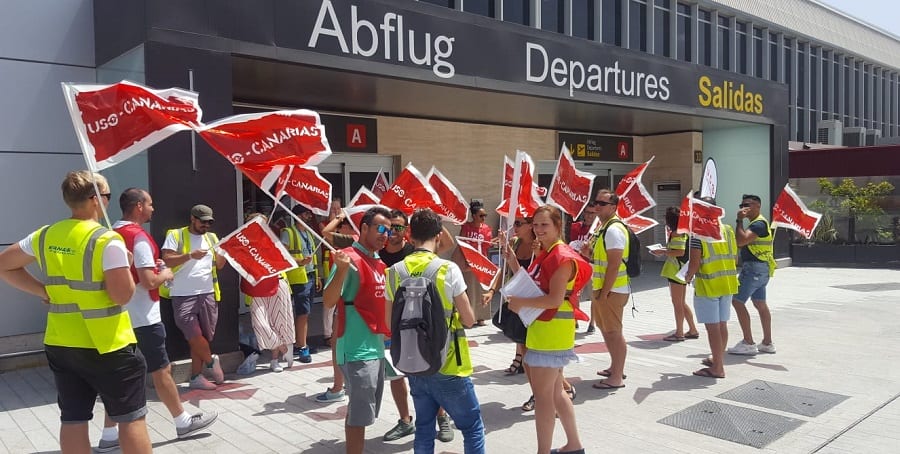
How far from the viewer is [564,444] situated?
16.1ft

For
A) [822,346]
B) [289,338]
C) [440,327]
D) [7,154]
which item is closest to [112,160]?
[440,327]

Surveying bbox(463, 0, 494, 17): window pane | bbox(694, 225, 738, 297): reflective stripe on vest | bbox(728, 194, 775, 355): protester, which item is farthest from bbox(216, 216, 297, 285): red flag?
bbox(463, 0, 494, 17): window pane

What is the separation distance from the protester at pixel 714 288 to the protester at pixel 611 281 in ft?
3.28

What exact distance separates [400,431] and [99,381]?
2.17m

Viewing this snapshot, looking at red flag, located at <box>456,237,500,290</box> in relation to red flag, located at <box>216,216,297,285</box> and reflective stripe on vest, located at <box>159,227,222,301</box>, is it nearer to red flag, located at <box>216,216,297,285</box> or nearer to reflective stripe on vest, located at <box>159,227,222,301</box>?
red flag, located at <box>216,216,297,285</box>

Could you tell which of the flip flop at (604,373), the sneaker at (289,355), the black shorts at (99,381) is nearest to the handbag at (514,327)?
the flip flop at (604,373)

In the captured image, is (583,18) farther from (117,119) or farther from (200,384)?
(117,119)

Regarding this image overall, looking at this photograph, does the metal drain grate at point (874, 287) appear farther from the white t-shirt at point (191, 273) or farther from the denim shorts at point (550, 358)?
the white t-shirt at point (191, 273)

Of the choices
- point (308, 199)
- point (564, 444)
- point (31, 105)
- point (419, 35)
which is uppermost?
point (419, 35)

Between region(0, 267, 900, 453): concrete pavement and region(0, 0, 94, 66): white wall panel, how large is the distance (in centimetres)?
352

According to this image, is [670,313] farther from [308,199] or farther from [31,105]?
[31,105]

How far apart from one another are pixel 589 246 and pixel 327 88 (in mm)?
4648

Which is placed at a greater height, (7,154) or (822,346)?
(7,154)

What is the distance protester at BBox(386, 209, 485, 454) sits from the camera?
3.83m
